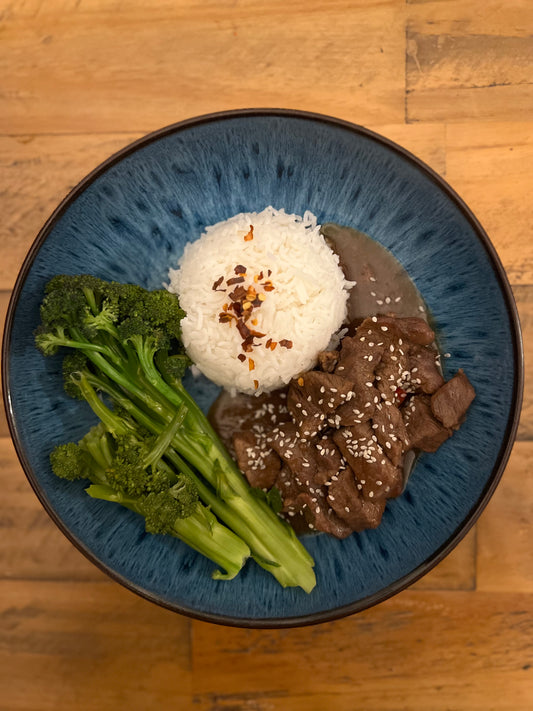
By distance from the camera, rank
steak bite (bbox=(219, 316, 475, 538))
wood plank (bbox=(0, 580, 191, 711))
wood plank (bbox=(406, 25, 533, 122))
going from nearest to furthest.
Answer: steak bite (bbox=(219, 316, 475, 538))
wood plank (bbox=(406, 25, 533, 122))
wood plank (bbox=(0, 580, 191, 711))

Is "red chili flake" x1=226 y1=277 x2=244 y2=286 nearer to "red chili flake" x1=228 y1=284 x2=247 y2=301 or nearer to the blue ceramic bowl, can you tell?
"red chili flake" x1=228 y1=284 x2=247 y2=301

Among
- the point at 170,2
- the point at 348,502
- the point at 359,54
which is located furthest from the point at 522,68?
the point at 348,502

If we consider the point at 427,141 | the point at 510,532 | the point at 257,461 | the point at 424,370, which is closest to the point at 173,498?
the point at 257,461

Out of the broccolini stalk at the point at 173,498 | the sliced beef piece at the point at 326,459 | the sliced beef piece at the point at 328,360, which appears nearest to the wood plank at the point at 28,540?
the broccolini stalk at the point at 173,498

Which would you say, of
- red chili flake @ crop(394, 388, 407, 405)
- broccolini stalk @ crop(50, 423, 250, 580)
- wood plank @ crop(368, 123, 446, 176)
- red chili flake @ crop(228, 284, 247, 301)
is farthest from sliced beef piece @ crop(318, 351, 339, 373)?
wood plank @ crop(368, 123, 446, 176)

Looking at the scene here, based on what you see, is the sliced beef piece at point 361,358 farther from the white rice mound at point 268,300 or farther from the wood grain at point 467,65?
the wood grain at point 467,65
